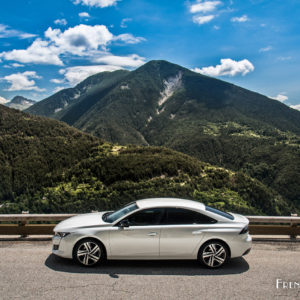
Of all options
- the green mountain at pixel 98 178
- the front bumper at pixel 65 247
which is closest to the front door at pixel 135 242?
the front bumper at pixel 65 247

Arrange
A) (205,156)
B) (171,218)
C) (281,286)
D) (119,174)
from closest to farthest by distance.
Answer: (281,286), (171,218), (119,174), (205,156)

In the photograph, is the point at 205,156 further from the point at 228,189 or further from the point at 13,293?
the point at 13,293

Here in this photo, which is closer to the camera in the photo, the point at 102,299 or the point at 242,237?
the point at 102,299

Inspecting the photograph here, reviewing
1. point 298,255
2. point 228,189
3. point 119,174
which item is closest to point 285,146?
point 228,189

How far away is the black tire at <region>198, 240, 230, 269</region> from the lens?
652cm

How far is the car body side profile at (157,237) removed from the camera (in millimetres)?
6414

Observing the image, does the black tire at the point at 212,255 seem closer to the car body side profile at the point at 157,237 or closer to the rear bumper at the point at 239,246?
the car body side profile at the point at 157,237

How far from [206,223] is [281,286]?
1.85 metres

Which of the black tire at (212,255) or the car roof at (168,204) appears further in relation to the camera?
the car roof at (168,204)

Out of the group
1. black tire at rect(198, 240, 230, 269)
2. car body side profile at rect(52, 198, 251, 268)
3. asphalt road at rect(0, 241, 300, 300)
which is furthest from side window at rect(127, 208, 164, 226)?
black tire at rect(198, 240, 230, 269)

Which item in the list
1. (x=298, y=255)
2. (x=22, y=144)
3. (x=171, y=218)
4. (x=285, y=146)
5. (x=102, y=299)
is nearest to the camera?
(x=102, y=299)

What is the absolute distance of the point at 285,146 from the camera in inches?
6132

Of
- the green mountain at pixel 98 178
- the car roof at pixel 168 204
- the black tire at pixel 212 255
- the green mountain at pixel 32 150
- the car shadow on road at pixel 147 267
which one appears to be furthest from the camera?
the green mountain at pixel 32 150

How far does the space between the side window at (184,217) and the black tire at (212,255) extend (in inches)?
19.6
